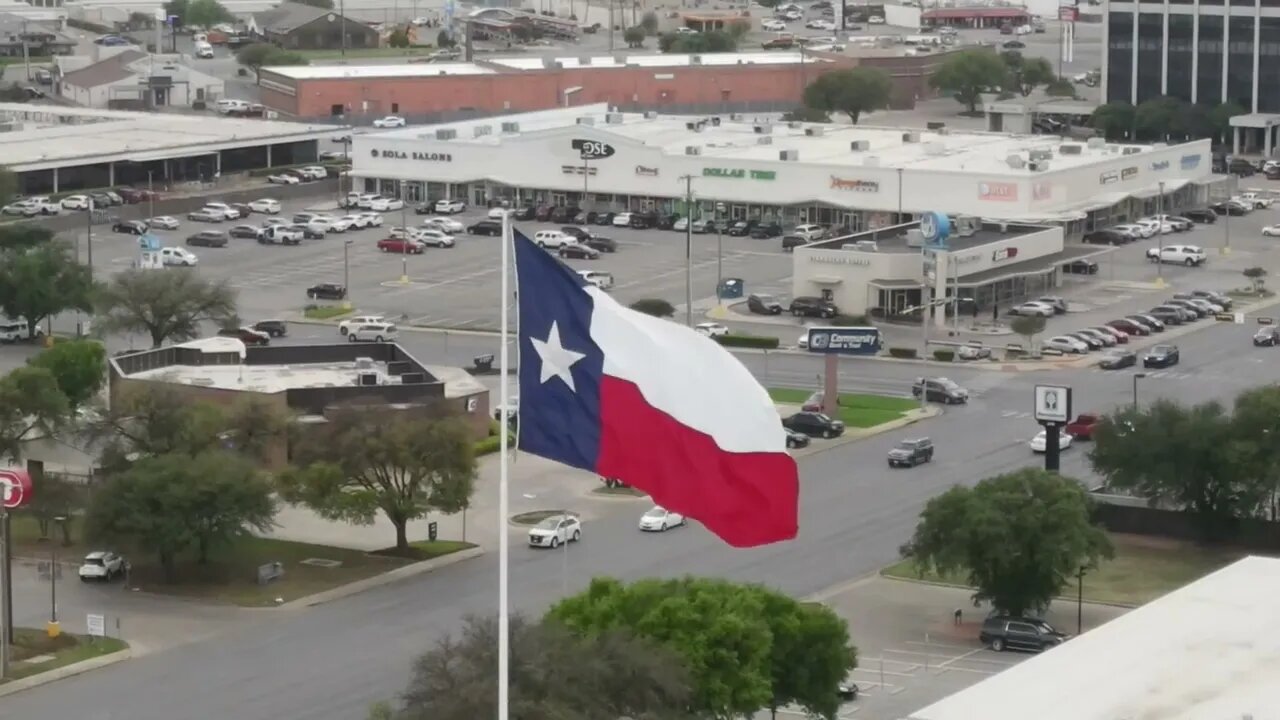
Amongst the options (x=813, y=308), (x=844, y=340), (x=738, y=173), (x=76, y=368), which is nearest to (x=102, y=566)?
(x=76, y=368)

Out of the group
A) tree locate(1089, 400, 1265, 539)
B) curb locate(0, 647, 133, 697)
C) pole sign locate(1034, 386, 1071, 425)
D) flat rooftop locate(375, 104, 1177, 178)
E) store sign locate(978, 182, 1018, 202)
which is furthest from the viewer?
flat rooftop locate(375, 104, 1177, 178)

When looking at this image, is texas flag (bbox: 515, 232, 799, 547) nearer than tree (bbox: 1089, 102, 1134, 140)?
Yes

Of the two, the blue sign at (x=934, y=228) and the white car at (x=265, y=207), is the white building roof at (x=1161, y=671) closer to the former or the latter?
the blue sign at (x=934, y=228)

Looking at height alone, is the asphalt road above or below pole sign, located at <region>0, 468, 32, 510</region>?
below

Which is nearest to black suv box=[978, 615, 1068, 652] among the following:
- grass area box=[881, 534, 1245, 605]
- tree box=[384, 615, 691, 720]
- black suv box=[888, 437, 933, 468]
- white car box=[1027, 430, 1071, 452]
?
grass area box=[881, 534, 1245, 605]

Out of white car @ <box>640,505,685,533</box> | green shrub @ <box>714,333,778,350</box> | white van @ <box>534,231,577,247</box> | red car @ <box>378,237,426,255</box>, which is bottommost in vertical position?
white car @ <box>640,505,685,533</box>

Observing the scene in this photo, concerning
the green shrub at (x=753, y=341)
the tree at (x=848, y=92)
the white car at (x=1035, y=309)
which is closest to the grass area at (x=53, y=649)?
the green shrub at (x=753, y=341)

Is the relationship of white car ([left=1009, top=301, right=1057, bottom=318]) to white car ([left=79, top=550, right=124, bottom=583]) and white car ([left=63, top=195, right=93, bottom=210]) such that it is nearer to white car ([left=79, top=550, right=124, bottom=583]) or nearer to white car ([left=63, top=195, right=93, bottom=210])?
white car ([left=79, top=550, right=124, bottom=583])
